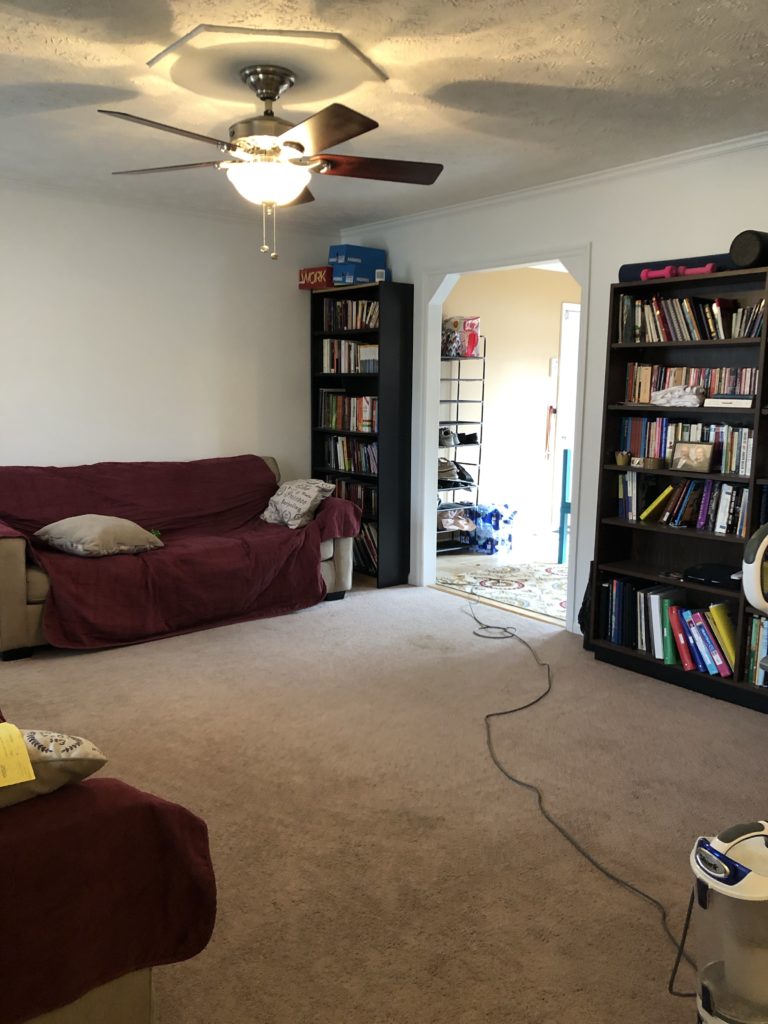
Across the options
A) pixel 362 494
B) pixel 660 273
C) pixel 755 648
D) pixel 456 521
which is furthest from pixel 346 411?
pixel 755 648

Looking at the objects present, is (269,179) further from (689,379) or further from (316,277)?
(316,277)

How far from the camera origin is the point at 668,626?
3.75 meters

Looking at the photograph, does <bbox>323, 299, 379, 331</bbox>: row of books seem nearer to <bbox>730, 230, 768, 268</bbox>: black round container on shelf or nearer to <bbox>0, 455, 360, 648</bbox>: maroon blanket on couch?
<bbox>0, 455, 360, 648</bbox>: maroon blanket on couch

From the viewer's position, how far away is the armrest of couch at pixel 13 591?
12.4 feet

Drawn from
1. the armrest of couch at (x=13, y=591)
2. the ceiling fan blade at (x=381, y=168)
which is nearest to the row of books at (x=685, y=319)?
the ceiling fan blade at (x=381, y=168)

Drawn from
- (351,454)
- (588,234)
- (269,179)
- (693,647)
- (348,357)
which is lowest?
(693,647)

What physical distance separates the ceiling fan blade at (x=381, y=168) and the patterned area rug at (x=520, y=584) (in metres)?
2.75

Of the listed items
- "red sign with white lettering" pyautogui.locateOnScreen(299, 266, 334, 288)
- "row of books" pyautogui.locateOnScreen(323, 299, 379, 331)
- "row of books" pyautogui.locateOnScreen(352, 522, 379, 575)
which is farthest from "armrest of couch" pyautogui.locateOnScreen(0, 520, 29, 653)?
"red sign with white lettering" pyautogui.locateOnScreen(299, 266, 334, 288)

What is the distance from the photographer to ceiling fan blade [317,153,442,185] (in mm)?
2732

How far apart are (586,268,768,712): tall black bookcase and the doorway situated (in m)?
1.61

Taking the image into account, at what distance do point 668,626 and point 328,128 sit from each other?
2.59 metres

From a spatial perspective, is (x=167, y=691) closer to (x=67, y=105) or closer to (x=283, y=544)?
(x=283, y=544)

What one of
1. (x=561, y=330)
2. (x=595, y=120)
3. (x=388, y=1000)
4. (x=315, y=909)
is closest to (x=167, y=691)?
(x=315, y=909)

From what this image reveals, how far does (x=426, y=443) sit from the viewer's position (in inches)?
212
